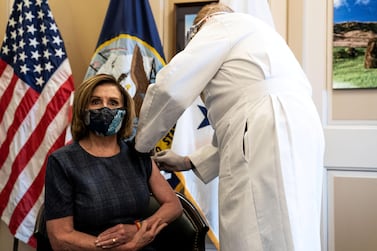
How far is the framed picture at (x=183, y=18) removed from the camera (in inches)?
94.1

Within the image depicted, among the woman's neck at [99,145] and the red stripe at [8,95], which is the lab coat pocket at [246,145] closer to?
the woman's neck at [99,145]

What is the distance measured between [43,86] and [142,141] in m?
1.06

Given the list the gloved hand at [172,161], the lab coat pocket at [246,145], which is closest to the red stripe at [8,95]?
the gloved hand at [172,161]

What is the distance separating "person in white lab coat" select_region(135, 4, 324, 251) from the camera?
123 cm

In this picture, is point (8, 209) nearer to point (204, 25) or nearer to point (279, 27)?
point (204, 25)

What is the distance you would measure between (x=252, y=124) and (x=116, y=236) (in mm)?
616

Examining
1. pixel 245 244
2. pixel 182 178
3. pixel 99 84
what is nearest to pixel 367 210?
pixel 182 178

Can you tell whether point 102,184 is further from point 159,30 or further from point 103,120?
point 159,30

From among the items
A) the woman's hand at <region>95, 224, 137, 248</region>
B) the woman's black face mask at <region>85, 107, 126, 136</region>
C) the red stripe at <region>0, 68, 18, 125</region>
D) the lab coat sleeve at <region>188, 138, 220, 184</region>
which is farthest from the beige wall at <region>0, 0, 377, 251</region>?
the woman's hand at <region>95, 224, 137, 248</region>

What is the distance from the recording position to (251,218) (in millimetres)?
1232

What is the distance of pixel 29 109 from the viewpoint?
2262 mm

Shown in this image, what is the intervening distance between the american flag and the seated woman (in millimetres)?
797

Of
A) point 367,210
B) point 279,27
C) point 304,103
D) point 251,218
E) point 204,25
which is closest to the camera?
point 251,218

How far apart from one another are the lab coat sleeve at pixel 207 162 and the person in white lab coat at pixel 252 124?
0.25m
